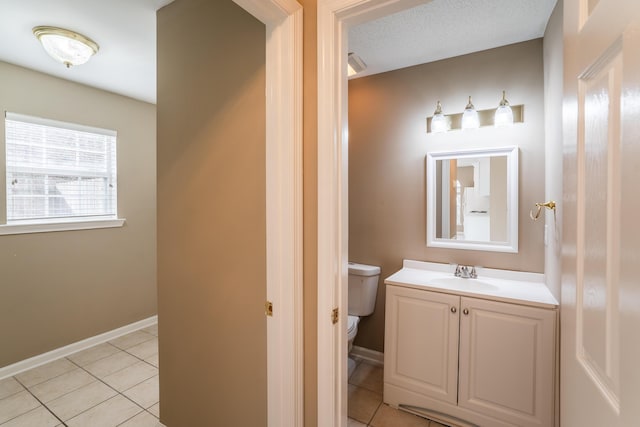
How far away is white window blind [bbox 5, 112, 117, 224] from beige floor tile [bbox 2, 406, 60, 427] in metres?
1.45

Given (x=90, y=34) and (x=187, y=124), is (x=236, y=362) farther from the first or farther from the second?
(x=90, y=34)

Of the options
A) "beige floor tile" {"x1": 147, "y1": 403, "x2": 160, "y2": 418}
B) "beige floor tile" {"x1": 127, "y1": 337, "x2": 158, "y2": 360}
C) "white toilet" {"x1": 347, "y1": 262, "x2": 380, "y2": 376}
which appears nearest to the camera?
"beige floor tile" {"x1": 147, "y1": 403, "x2": 160, "y2": 418}

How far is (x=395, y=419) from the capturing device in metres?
1.87

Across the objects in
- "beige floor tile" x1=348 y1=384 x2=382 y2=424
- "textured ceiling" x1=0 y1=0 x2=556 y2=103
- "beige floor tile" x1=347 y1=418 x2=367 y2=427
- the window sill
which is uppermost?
"textured ceiling" x1=0 y1=0 x2=556 y2=103

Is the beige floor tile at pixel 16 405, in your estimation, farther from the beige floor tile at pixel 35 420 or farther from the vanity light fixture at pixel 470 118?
the vanity light fixture at pixel 470 118

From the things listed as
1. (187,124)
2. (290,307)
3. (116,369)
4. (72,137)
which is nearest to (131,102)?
(72,137)

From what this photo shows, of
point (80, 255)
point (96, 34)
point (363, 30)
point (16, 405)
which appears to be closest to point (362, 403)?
point (16, 405)

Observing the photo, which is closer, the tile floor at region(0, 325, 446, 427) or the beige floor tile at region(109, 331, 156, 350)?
the tile floor at region(0, 325, 446, 427)

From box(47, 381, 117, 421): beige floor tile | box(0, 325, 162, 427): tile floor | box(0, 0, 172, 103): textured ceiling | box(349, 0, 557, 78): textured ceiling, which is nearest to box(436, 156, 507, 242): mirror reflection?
box(349, 0, 557, 78): textured ceiling

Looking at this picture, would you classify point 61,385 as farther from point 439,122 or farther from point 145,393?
point 439,122

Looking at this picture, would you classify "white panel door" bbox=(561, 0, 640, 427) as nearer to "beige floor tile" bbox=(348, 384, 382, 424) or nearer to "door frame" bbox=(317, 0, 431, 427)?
"door frame" bbox=(317, 0, 431, 427)

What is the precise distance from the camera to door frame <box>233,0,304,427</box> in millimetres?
1067

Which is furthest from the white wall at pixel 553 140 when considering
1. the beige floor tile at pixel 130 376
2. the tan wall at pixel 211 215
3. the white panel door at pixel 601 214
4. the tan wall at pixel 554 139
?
the beige floor tile at pixel 130 376

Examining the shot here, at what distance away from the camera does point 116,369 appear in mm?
2416
